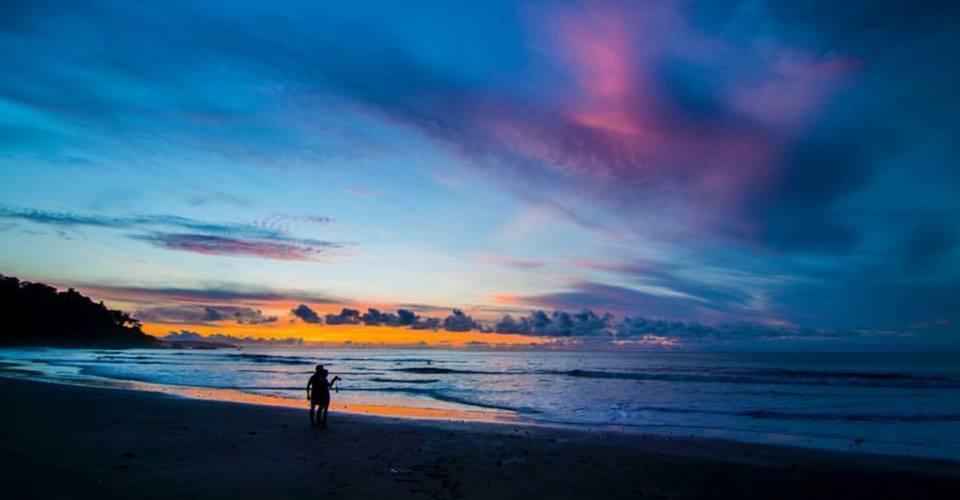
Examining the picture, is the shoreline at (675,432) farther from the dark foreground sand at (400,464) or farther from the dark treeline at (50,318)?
the dark treeline at (50,318)

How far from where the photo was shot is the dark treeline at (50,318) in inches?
5241

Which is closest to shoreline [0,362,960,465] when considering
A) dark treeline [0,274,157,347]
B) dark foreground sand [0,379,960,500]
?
dark foreground sand [0,379,960,500]

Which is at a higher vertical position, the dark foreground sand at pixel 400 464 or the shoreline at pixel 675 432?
the dark foreground sand at pixel 400 464

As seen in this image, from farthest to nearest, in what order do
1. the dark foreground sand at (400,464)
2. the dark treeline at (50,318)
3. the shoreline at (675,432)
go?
the dark treeline at (50,318) → the shoreline at (675,432) → the dark foreground sand at (400,464)

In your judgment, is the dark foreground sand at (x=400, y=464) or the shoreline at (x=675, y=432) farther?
the shoreline at (x=675, y=432)

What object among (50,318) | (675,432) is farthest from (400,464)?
(50,318)

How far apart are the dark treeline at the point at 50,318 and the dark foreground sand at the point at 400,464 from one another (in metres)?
153

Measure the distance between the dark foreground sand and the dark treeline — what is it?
15275 cm

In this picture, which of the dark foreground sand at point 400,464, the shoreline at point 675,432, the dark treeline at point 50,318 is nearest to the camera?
the dark foreground sand at point 400,464

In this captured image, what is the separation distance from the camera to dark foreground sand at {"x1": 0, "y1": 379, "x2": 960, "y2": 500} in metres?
9.34

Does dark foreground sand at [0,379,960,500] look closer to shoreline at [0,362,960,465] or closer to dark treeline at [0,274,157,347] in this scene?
shoreline at [0,362,960,465]

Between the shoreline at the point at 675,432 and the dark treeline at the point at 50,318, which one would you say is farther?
the dark treeline at the point at 50,318

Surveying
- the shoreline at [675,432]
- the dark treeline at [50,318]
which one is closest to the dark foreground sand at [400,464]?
the shoreline at [675,432]

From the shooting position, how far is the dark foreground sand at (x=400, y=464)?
9.34 metres
